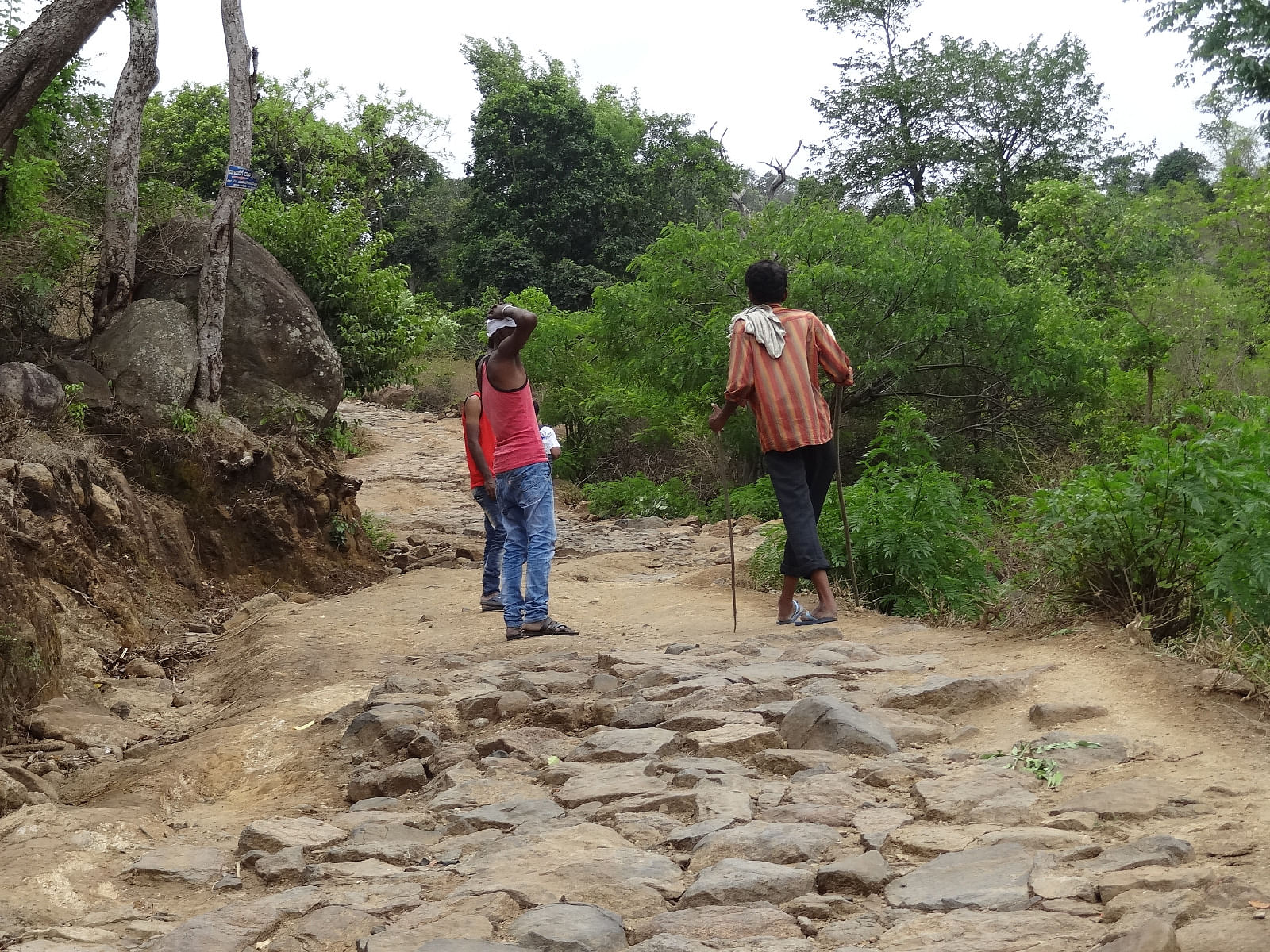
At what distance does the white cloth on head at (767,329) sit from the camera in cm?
628

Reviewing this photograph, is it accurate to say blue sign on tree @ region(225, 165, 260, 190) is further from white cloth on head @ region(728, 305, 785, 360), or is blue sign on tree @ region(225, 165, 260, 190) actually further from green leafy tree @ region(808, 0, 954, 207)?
green leafy tree @ region(808, 0, 954, 207)

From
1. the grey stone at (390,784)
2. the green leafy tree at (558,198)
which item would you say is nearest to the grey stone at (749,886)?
the grey stone at (390,784)

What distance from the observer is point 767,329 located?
6309 millimetres

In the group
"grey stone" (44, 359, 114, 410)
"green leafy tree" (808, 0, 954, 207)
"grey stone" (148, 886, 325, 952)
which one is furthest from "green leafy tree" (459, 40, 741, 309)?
"grey stone" (148, 886, 325, 952)

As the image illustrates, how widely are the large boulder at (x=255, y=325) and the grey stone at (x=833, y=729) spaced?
886 centimetres

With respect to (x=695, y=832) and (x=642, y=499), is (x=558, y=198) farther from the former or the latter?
(x=695, y=832)

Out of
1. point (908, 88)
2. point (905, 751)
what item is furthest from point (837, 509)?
point (908, 88)

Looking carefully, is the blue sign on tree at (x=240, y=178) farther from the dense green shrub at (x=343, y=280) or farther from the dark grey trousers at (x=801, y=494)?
the dark grey trousers at (x=801, y=494)

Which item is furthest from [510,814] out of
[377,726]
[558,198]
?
[558,198]

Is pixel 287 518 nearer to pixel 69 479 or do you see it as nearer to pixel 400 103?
pixel 69 479

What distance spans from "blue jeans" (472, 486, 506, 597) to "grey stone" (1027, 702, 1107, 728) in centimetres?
454

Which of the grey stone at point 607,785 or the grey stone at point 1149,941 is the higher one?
the grey stone at point 1149,941

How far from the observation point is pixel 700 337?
1366 cm

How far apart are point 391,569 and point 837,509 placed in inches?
210
